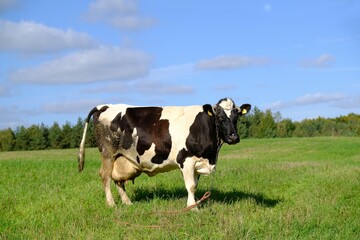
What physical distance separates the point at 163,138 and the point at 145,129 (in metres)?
0.54

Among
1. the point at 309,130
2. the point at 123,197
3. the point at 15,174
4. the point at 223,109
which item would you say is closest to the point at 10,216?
the point at 123,197

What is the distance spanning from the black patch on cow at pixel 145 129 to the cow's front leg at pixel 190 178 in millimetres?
532

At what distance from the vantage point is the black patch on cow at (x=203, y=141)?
374 inches

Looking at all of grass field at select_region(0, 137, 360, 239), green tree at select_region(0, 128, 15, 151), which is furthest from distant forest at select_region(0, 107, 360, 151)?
grass field at select_region(0, 137, 360, 239)

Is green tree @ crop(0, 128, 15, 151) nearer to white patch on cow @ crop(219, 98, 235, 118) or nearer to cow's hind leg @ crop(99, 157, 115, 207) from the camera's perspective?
cow's hind leg @ crop(99, 157, 115, 207)

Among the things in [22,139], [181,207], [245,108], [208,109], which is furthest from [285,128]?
[181,207]

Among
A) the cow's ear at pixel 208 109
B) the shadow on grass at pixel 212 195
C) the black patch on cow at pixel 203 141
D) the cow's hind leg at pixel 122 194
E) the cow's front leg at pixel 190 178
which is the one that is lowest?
the shadow on grass at pixel 212 195

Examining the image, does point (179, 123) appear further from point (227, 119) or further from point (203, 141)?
point (227, 119)

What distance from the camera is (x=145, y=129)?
10055 millimetres

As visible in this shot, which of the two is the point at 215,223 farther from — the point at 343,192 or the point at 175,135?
the point at 343,192

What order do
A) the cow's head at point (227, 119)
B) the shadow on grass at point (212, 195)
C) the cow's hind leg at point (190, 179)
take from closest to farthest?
1. the cow's head at point (227, 119)
2. the cow's hind leg at point (190, 179)
3. the shadow on grass at point (212, 195)

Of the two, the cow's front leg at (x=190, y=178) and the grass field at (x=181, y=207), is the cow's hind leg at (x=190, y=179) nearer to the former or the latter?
the cow's front leg at (x=190, y=178)

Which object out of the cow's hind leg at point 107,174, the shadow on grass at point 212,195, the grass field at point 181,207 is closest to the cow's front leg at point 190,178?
the grass field at point 181,207

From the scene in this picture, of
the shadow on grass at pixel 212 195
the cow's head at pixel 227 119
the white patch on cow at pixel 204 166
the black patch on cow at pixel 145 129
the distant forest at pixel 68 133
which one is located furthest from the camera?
the distant forest at pixel 68 133
